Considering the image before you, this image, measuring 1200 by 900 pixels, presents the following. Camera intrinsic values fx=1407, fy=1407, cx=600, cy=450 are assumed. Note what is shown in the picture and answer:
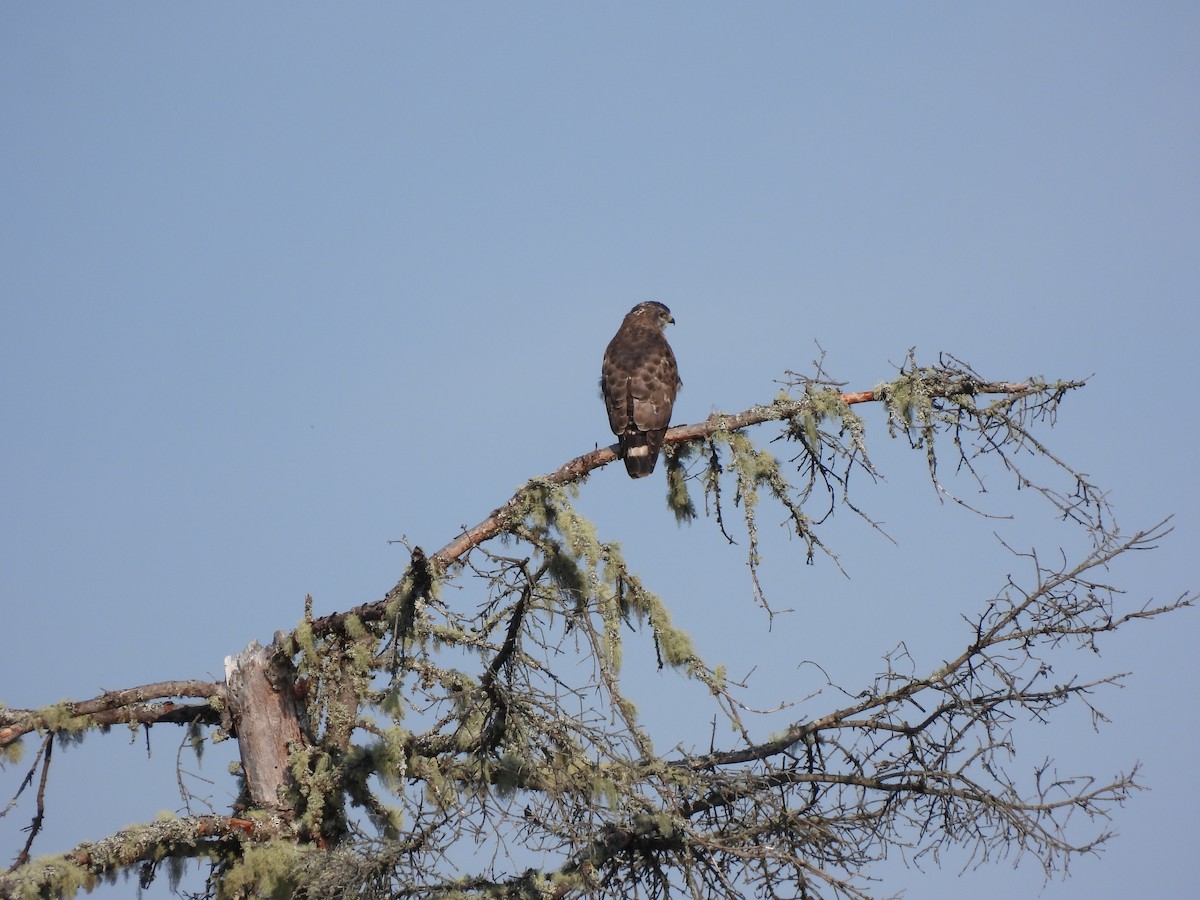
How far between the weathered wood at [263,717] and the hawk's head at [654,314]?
17.0 ft

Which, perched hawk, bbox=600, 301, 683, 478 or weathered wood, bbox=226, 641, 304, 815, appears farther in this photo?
perched hawk, bbox=600, 301, 683, 478

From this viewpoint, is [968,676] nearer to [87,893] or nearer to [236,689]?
[236,689]

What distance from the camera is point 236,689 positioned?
7840mm

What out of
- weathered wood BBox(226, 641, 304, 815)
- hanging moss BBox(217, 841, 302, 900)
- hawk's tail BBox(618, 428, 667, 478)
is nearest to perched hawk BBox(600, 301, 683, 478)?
hawk's tail BBox(618, 428, 667, 478)

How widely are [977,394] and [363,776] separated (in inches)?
155

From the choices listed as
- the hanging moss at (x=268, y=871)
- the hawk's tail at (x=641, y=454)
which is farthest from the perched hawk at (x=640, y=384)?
the hanging moss at (x=268, y=871)

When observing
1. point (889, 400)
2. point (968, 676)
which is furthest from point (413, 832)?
point (889, 400)

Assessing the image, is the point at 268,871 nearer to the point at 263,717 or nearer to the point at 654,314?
the point at 263,717

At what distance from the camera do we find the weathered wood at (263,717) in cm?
773

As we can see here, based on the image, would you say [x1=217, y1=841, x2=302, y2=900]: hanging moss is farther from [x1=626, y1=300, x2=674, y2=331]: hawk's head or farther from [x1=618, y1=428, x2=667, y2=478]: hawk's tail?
[x1=626, y1=300, x2=674, y2=331]: hawk's head

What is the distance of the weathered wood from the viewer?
773cm

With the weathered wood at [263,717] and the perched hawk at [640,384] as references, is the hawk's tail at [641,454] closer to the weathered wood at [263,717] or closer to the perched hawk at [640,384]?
the perched hawk at [640,384]

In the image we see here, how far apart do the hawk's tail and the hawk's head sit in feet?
10.7

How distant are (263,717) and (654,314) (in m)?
5.55
